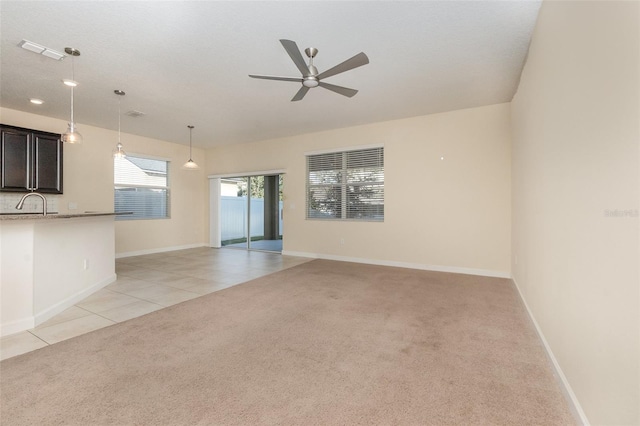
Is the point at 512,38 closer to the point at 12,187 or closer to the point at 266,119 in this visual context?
the point at 266,119

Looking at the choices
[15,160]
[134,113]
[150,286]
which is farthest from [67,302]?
[134,113]

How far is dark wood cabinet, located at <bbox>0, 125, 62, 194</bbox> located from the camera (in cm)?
458

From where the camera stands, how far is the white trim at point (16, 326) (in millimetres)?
2555

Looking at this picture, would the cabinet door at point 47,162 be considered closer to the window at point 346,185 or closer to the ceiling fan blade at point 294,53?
the window at point 346,185

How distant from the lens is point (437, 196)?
5227 mm

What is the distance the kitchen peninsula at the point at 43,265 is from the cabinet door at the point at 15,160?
2098 mm

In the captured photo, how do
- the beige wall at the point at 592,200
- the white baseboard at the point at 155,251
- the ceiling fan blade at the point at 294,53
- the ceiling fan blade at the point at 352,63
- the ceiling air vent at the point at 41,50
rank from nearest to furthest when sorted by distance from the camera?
the beige wall at the point at 592,200, the ceiling fan blade at the point at 294,53, the ceiling fan blade at the point at 352,63, the ceiling air vent at the point at 41,50, the white baseboard at the point at 155,251

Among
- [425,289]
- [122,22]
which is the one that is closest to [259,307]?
[425,289]

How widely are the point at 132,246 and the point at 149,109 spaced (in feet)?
11.3

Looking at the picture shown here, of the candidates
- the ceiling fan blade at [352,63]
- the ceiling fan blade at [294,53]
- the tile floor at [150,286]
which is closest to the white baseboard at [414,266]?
the tile floor at [150,286]

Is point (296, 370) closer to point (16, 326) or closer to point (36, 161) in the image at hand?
point (16, 326)

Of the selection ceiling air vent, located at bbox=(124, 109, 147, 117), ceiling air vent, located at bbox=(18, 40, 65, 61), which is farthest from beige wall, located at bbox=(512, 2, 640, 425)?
ceiling air vent, located at bbox=(124, 109, 147, 117)

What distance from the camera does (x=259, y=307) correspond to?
3291 millimetres

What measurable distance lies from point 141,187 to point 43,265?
460 cm
